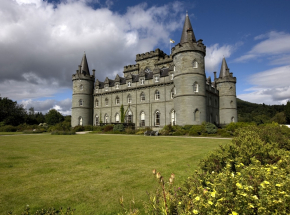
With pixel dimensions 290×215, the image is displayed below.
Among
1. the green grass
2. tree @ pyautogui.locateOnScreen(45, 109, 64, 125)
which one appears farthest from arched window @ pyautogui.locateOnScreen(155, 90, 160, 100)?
tree @ pyautogui.locateOnScreen(45, 109, 64, 125)

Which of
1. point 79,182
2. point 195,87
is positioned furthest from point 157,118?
point 79,182

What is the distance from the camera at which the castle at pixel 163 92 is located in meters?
28.8

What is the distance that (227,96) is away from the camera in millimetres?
37844

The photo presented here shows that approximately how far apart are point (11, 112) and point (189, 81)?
55805 millimetres

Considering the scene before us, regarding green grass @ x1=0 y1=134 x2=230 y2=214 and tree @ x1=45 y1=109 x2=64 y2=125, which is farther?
tree @ x1=45 y1=109 x2=64 y2=125

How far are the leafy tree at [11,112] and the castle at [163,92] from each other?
26243 mm

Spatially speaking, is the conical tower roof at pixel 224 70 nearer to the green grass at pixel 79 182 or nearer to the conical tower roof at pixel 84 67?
the conical tower roof at pixel 84 67

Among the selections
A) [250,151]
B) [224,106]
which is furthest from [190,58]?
[250,151]

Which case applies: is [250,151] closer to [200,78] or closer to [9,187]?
[9,187]

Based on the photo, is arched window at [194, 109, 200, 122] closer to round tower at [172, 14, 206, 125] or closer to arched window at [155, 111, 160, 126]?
round tower at [172, 14, 206, 125]

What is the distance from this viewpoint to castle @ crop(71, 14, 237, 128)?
28766 millimetres

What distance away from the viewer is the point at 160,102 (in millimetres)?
33781

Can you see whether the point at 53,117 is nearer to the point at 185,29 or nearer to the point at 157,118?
the point at 157,118

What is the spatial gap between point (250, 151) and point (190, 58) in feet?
84.2
